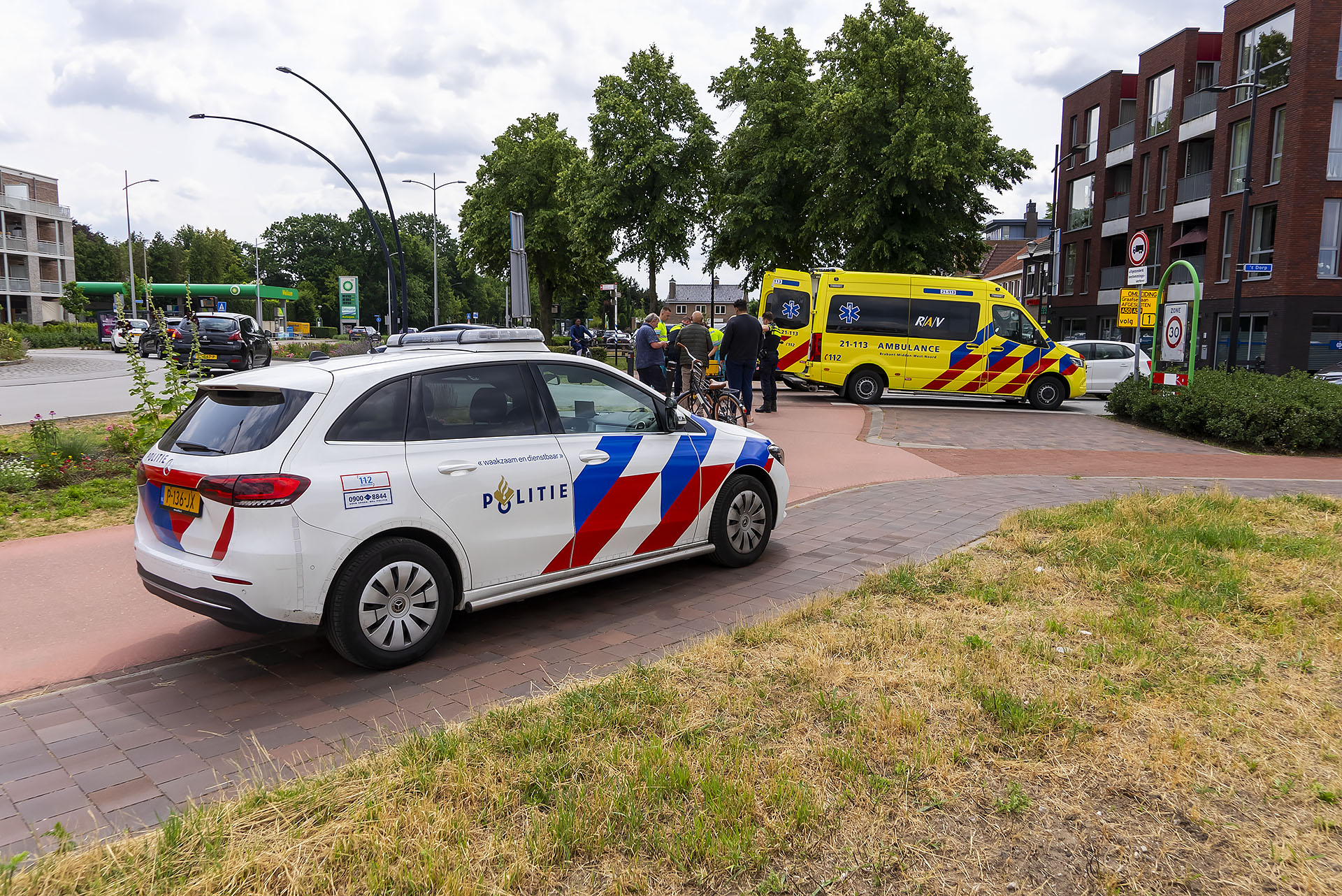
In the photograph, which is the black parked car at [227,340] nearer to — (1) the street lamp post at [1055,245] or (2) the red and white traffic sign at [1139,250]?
(2) the red and white traffic sign at [1139,250]

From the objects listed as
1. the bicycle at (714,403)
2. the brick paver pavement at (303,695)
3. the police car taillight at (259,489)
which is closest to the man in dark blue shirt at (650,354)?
the bicycle at (714,403)

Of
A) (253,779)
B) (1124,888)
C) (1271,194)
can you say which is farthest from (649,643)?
(1271,194)

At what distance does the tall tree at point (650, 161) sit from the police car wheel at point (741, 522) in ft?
84.8

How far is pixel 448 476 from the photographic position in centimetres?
457

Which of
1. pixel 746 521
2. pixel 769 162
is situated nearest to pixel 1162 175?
pixel 769 162

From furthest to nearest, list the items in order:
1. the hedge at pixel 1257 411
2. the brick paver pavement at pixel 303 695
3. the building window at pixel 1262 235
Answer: the building window at pixel 1262 235 → the hedge at pixel 1257 411 → the brick paver pavement at pixel 303 695

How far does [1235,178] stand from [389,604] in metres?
36.6

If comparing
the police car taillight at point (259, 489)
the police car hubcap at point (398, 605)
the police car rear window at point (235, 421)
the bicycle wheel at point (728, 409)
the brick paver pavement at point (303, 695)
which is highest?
the police car rear window at point (235, 421)

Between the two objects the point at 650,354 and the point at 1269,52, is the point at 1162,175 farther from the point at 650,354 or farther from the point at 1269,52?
the point at 650,354

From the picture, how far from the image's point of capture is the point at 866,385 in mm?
20250

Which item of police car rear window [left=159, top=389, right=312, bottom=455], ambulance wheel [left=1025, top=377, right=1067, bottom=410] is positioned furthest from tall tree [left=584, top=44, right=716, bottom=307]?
police car rear window [left=159, top=389, right=312, bottom=455]

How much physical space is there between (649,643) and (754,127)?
26.7 m

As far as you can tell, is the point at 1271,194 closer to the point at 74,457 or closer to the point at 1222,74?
the point at 1222,74

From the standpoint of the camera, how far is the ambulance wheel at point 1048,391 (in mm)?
20312
